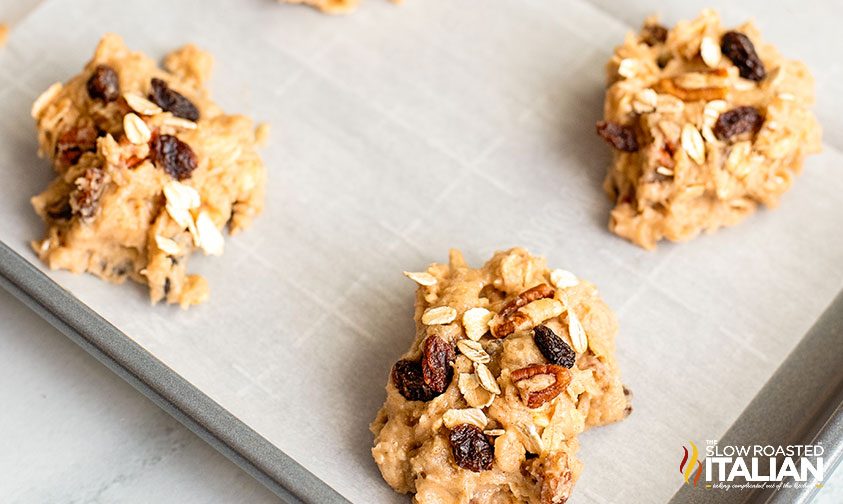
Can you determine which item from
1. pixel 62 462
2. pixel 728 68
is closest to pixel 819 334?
pixel 728 68

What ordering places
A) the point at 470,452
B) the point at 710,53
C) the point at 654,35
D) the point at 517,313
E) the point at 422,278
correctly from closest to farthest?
the point at 470,452
the point at 517,313
the point at 422,278
the point at 710,53
the point at 654,35

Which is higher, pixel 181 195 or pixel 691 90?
pixel 691 90

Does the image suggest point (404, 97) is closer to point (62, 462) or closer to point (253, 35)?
point (253, 35)

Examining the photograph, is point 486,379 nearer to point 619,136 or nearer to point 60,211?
point 619,136

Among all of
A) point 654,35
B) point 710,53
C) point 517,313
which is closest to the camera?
point 517,313

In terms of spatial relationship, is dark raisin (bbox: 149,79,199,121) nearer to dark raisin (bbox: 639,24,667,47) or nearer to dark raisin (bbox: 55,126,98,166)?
dark raisin (bbox: 55,126,98,166)

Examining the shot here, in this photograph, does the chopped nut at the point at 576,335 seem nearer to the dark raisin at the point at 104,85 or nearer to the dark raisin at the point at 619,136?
the dark raisin at the point at 619,136

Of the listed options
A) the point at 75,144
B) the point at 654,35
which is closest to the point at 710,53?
the point at 654,35
